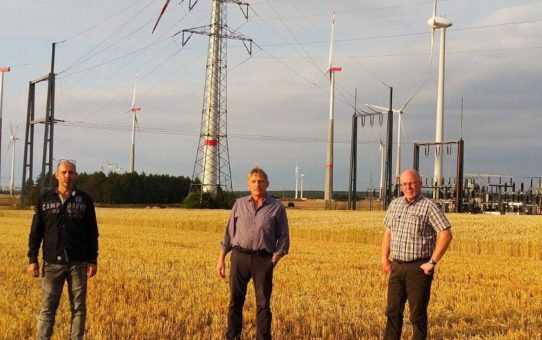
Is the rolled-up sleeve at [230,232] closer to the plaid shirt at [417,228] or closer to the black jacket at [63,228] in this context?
the black jacket at [63,228]

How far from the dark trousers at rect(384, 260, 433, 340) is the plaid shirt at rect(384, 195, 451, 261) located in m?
0.13

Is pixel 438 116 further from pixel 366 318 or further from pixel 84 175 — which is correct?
pixel 84 175

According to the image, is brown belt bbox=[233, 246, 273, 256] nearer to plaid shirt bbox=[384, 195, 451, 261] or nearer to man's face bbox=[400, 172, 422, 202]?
plaid shirt bbox=[384, 195, 451, 261]

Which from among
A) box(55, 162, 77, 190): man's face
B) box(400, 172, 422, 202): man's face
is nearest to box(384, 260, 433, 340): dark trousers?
box(400, 172, 422, 202): man's face

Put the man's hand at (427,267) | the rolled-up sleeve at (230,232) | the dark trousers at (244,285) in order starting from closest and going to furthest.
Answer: the man's hand at (427,267)
the dark trousers at (244,285)
the rolled-up sleeve at (230,232)

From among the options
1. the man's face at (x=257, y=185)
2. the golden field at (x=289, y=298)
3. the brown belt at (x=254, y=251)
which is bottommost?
the golden field at (x=289, y=298)

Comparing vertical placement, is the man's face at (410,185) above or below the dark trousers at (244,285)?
above

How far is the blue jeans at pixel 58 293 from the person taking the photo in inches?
327

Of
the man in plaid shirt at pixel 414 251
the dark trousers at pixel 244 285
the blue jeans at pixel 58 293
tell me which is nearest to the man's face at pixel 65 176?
the blue jeans at pixel 58 293

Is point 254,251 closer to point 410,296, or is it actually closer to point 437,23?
point 410,296

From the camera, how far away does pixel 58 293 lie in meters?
8.45

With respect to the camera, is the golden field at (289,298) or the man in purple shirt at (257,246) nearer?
the man in purple shirt at (257,246)

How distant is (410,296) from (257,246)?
1.83 metres

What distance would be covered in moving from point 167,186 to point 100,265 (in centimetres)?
8420
